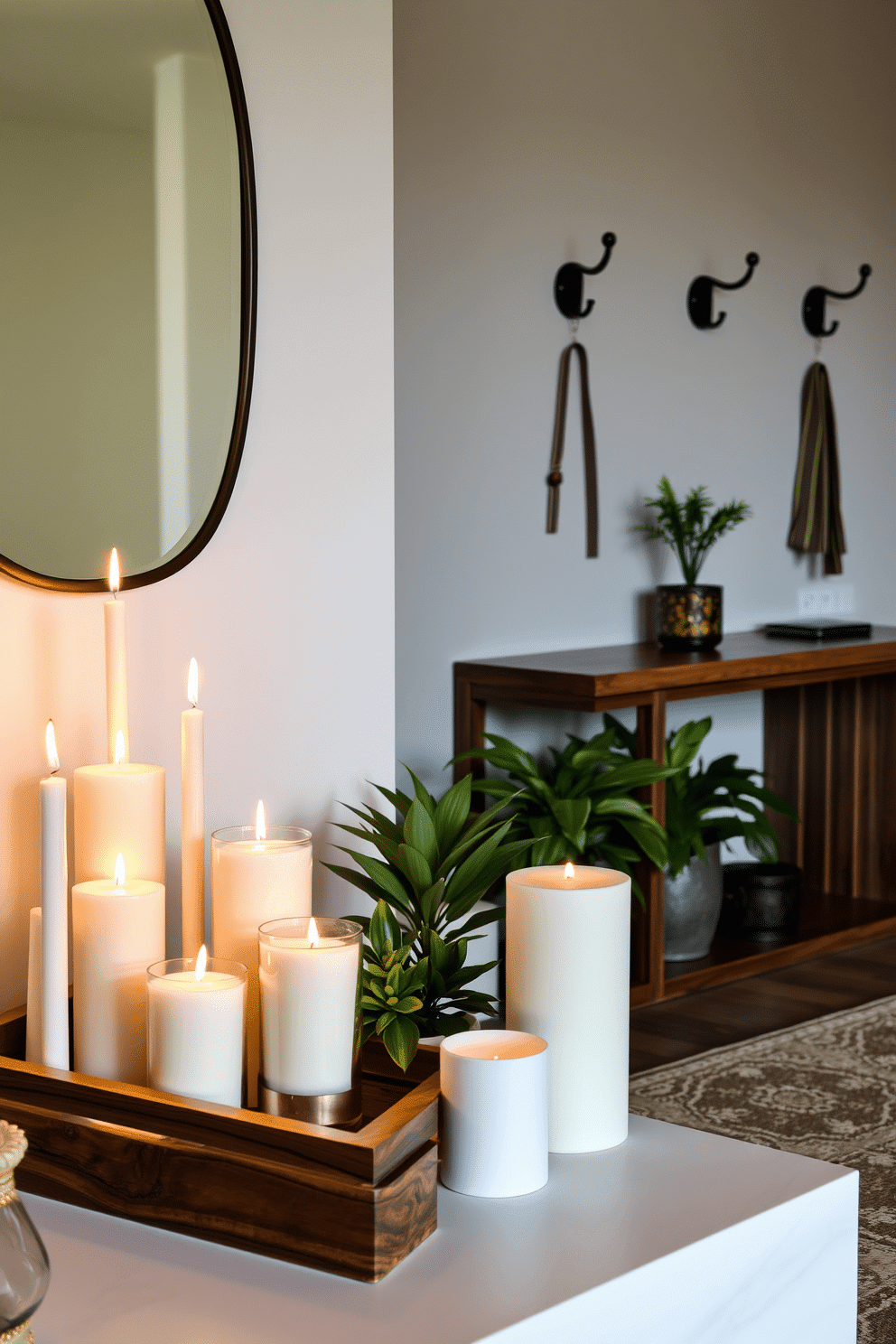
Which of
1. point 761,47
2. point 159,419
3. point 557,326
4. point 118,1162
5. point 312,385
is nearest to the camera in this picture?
point 118,1162

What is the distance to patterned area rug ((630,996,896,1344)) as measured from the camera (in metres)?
2.15

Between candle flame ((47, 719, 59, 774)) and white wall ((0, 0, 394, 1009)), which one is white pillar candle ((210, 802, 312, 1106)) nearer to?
candle flame ((47, 719, 59, 774))

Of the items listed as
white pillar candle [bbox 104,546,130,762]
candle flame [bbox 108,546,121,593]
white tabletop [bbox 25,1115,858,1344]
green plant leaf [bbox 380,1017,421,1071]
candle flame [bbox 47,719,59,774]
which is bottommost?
white tabletop [bbox 25,1115,858,1344]

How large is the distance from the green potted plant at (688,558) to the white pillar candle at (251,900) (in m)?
2.36

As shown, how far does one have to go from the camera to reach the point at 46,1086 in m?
1.08

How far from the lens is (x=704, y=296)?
147 inches

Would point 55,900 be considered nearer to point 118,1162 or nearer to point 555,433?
point 118,1162

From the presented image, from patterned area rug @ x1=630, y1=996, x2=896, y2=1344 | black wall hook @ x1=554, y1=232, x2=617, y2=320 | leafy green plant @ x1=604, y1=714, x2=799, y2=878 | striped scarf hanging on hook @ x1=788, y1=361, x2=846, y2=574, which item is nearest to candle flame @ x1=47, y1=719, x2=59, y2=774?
patterned area rug @ x1=630, y1=996, x2=896, y2=1344

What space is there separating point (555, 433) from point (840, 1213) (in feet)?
8.40

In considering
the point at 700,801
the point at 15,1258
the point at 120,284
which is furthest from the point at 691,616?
the point at 15,1258

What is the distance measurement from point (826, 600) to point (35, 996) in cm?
340

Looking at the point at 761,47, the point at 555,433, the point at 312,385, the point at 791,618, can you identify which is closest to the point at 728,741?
the point at 791,618

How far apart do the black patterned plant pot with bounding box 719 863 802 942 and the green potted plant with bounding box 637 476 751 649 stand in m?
0.60

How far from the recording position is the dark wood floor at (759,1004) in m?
2.93
